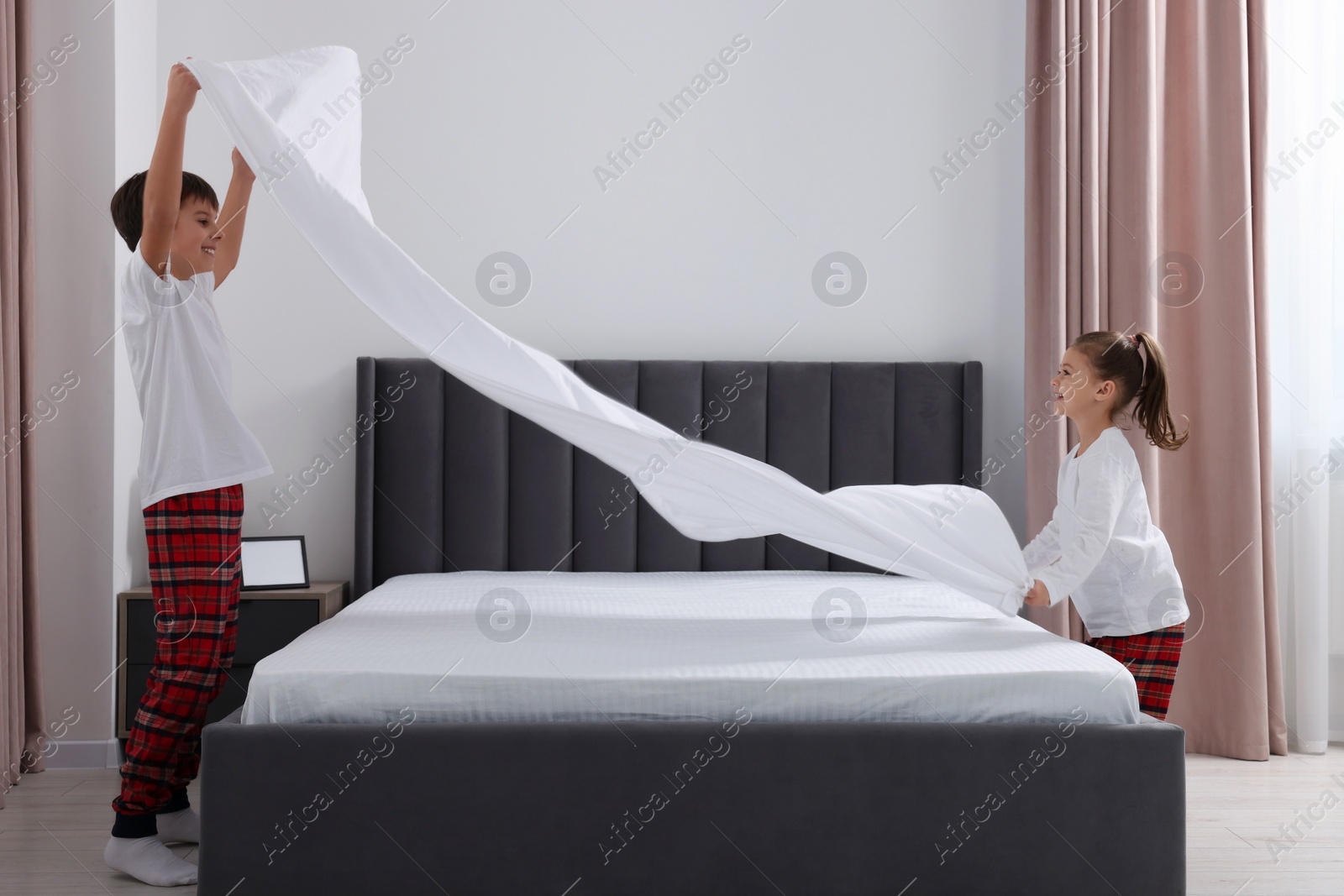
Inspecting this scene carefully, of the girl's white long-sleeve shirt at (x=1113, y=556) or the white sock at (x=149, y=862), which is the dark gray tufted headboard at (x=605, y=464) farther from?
the white sock at (x=149, y=862)

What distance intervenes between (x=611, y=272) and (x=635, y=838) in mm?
2062

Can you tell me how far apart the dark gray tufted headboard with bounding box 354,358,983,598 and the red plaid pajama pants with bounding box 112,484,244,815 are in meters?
1.02

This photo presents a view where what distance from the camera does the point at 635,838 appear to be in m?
1.68

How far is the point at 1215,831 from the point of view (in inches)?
93.1

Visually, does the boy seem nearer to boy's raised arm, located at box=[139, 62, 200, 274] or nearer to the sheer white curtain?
boy's raised arm, located at box=[139, 62, 200, 274]

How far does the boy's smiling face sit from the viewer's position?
204 cm

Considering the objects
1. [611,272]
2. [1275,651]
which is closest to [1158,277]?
[1275,651]

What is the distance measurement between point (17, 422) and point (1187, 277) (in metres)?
3.48

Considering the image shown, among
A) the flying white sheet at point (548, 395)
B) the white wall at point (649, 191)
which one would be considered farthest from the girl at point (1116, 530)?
the white wall at point (649, 191)

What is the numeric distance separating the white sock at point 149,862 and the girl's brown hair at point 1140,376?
2220 mm

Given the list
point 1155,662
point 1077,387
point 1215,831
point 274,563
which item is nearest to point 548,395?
point 1077,387

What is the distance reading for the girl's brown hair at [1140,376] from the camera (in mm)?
2191

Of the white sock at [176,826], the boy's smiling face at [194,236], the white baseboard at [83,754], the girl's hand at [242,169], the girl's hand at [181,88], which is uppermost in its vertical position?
the girl's hand at [181,88]

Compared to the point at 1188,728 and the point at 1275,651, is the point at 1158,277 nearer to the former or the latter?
the point at 1275,651
